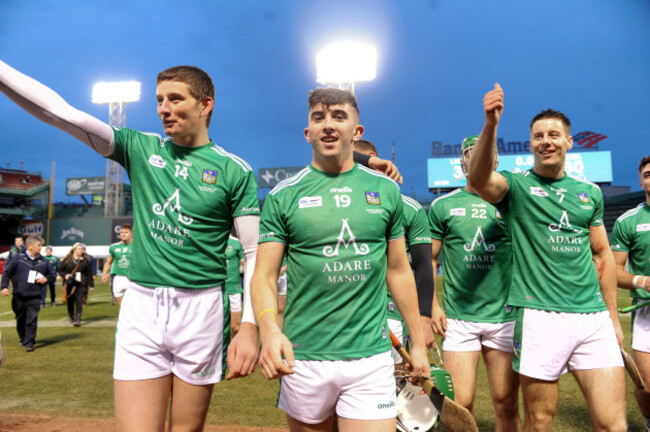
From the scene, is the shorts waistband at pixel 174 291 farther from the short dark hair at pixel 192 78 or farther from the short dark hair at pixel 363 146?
the short dark hair at pixel 363 146

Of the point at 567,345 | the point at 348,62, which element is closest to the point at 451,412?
the point at 567,345

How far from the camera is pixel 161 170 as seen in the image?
3.12 metres

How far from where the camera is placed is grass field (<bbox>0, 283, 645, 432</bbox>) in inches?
246

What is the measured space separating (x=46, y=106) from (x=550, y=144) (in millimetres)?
3593

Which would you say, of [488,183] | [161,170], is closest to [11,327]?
[161,170]

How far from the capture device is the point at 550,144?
4027mm

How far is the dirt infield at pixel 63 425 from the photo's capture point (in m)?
5.72

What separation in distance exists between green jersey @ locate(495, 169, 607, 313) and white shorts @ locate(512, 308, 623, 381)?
0.26 feet

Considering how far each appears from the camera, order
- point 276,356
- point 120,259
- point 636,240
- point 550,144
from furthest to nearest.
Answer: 1. point 120,259
2. point 636,240
3. point 550,144
4. point 276,356

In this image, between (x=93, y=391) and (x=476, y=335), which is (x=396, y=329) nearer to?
(x=476, y=335)

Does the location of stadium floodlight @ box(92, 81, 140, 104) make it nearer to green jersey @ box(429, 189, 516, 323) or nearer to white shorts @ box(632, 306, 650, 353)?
green jersey @ box(429, 189, 516, 323)

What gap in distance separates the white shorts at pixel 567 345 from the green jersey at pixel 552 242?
8cm

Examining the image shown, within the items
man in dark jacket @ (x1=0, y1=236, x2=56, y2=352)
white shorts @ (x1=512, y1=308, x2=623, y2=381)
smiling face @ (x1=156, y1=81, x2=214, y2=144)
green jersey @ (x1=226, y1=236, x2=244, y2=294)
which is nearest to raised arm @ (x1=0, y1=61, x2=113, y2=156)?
smiling face @ (x1=156, y1=81, x2=214, y2=144)

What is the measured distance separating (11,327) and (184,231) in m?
15.0
